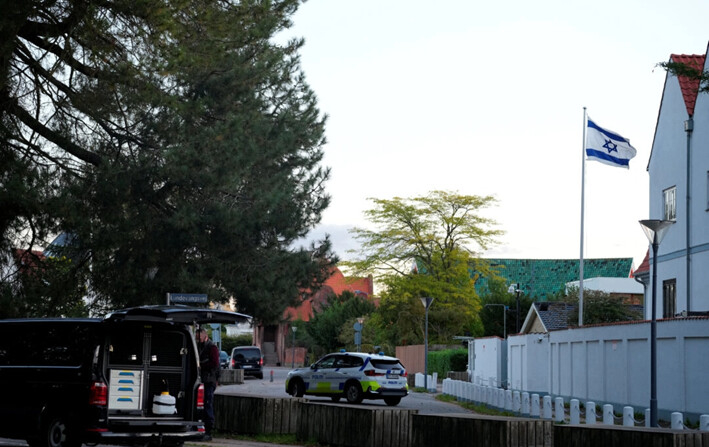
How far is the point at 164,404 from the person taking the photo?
590 inches

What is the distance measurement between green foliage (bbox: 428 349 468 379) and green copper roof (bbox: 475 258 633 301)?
45.5 m

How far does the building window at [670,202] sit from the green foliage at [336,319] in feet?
187

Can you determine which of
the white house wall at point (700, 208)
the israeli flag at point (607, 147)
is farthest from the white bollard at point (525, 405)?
the israeli flag at point (607, 147)

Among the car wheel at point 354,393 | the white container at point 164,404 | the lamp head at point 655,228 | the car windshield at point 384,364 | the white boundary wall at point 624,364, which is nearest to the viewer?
the white container at point 164,404

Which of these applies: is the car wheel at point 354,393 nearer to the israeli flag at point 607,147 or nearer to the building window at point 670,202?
the building window at point 670,202

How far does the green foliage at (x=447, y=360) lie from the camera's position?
6331 cm

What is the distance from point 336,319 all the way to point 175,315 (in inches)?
3121

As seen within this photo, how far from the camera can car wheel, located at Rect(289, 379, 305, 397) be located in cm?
3503

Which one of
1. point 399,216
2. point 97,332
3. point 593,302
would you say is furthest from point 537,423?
point 399,216

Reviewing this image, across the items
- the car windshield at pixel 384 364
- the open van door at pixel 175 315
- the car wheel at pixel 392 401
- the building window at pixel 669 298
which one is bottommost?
the car wheel at pixel 392 401

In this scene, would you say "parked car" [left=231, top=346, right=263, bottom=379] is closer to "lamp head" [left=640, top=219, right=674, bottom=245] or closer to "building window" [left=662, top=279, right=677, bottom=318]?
"building window" [left=662, top=279, right=677, bottom=318]

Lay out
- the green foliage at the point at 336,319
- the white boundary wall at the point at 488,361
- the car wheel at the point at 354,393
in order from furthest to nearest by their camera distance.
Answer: the green foliage at the point at 336,319, the white boundary wall at the point at 488,361, the car wheel at the point at 354,393

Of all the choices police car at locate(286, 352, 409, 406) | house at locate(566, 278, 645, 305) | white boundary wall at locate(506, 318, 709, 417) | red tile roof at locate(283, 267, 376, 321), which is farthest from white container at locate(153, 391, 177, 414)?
red tile roof at locate(283, 267, 376, 321)

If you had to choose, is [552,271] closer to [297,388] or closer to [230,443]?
[297,388]
